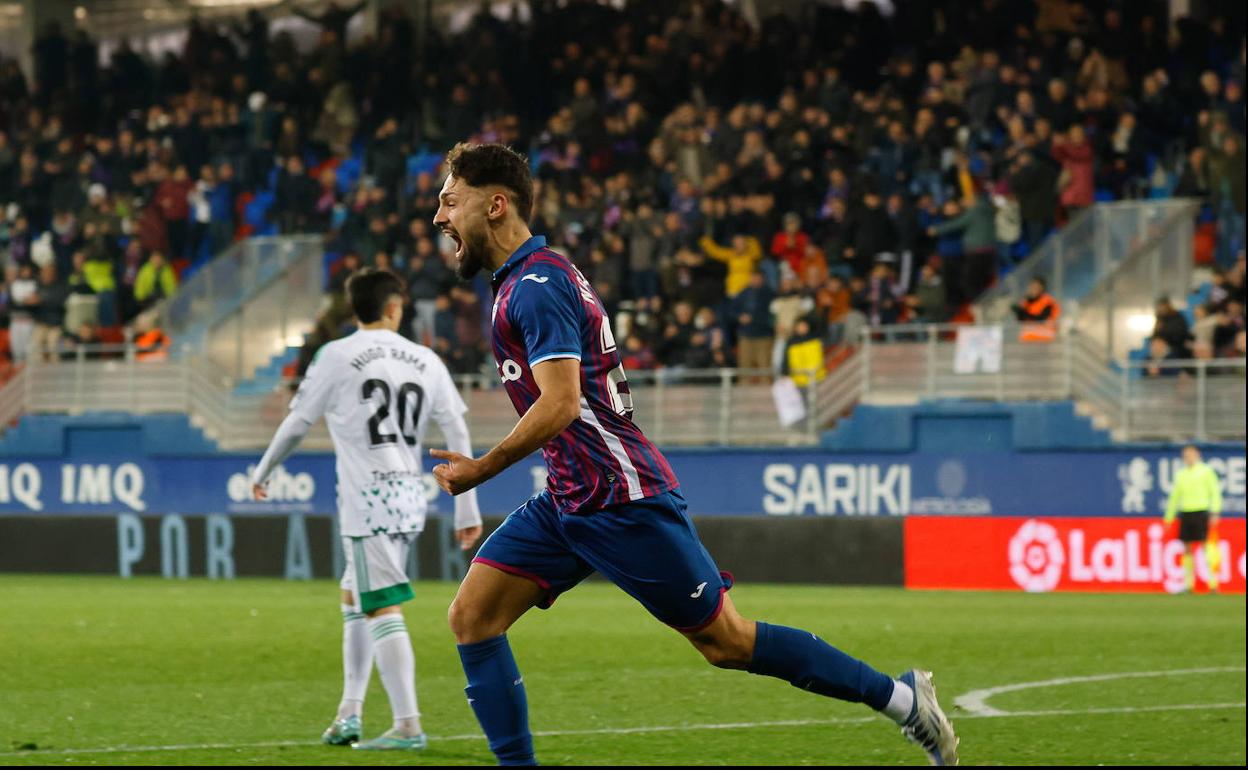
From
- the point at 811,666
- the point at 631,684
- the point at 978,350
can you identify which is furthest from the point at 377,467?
the point at 978,350

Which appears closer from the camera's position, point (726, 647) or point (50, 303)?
point (726, 647)

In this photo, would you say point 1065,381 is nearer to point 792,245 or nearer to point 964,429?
point 964,429

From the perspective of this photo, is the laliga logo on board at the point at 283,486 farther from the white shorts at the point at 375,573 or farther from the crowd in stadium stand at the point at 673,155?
the white shorts at the point at 375,573

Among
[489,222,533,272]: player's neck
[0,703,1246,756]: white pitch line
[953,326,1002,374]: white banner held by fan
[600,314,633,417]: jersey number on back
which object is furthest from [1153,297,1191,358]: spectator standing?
[489,222,533,272]: player's neck

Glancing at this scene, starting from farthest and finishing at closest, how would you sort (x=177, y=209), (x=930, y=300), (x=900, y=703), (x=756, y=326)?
1. (x=177, y=209)
2. (x=756, y=326)
3. (x=930, y=300)
4. (x=900, y=703)

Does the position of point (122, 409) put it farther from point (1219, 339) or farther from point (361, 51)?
point (1219, 339)

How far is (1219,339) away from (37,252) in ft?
59.1

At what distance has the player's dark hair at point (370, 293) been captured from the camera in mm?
9039

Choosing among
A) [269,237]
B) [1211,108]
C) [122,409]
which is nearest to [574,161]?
[269,237]

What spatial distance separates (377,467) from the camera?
Answer: 29.4ft

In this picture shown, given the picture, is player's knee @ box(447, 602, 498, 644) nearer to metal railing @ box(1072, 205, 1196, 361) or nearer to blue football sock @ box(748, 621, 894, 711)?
blue football sock @ box(748, 621, 894, 711)

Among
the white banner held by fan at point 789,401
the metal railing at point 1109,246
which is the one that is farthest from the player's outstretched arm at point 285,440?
the metal railing at point 1109,246

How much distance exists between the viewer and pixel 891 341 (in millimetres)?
23234

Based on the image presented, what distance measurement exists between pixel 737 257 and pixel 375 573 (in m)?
16.6
